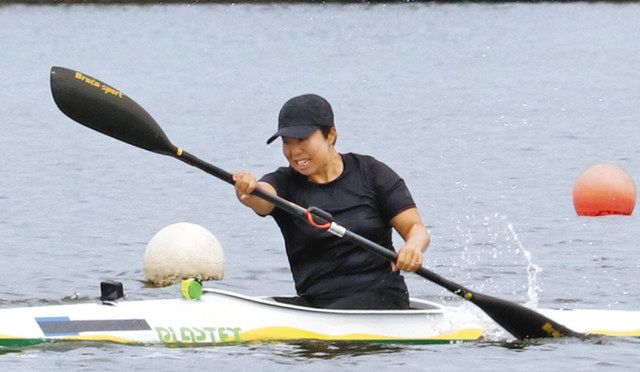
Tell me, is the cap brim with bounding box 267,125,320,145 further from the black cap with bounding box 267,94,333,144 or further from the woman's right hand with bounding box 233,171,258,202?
the woman's right hand with bounding box 233,171,258,202

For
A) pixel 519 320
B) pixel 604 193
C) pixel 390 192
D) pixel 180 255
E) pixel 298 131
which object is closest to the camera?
pixel 298 131

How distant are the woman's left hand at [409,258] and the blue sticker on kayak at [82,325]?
68.2 inches

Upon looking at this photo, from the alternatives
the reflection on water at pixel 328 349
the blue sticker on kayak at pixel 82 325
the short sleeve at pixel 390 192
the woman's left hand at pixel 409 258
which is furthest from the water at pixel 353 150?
the short sleeve at pixel 390 192

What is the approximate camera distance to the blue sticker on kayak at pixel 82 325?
12.4m

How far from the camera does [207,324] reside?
12.4 meters

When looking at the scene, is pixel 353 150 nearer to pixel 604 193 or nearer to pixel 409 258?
pixel 604 193

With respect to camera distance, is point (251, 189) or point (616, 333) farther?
point (616, 333)

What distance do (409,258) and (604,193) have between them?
28.7 feet

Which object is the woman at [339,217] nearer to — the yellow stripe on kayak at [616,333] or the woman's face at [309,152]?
the woman's face at [309,152]

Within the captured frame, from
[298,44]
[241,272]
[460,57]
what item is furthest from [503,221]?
[298,44]

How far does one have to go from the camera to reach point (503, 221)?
67.3 feet

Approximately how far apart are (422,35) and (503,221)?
5144 centimetres

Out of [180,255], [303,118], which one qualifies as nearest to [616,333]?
[303,118]

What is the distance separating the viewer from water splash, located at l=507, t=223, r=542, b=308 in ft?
51.0
